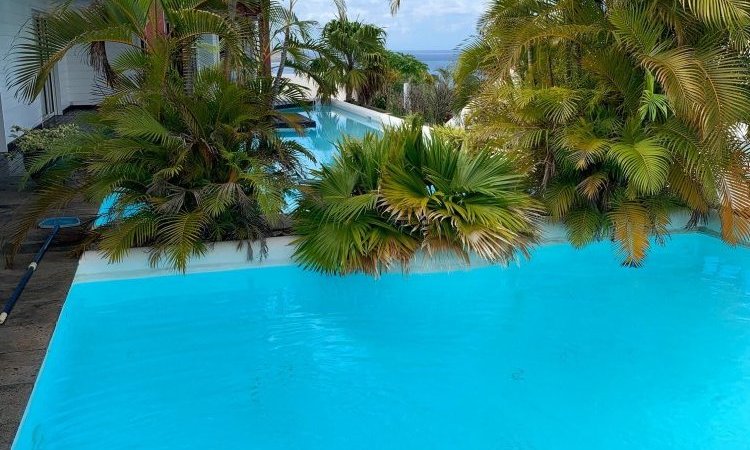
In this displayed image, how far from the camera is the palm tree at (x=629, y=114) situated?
6.17 m

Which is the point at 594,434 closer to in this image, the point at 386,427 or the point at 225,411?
the point at 386,427

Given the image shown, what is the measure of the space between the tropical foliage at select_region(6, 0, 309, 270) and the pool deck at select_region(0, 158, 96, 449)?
1.06 ft

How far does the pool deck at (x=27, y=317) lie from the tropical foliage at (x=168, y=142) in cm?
32

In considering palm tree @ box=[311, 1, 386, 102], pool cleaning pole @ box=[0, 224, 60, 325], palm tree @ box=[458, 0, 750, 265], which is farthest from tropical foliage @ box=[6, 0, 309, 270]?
palm tree @ box=[311, 1, 386, 102]

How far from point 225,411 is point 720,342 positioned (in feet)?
11.7

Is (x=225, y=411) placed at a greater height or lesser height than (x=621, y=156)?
lesser

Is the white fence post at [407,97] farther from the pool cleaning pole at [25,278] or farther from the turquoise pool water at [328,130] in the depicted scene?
the pool cleaning pole at [25,278]

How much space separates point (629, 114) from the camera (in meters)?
6.79

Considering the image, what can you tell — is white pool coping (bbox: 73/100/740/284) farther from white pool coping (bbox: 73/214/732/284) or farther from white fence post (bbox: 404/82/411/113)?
white fence post (bbox: 404/82/411/113)

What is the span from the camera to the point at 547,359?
4.90 m

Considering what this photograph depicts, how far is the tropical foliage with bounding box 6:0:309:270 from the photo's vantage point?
5.75 metres

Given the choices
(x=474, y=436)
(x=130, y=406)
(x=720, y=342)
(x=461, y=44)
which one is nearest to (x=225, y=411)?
(x=130, y=406)

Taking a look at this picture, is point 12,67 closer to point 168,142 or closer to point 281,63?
point 281,63

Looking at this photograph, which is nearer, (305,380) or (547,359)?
(305,380)
